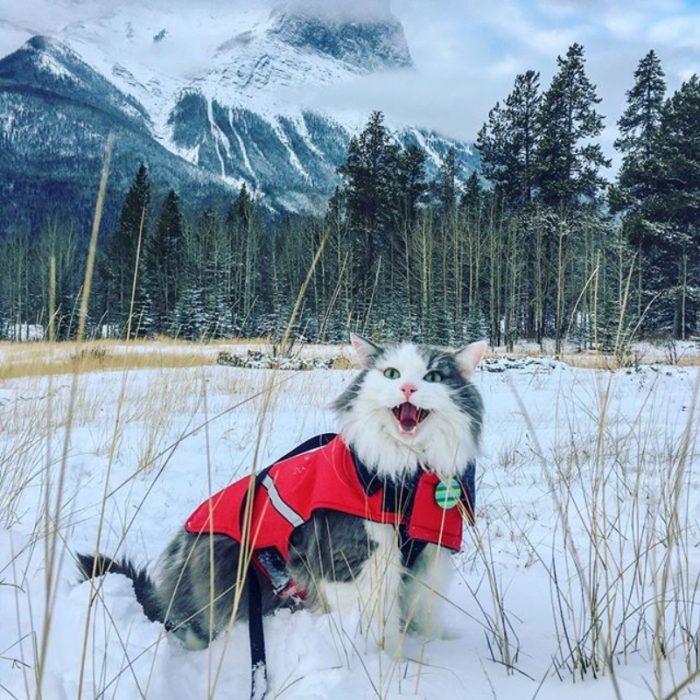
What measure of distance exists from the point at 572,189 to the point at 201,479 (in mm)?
24319

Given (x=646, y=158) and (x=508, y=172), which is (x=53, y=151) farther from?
(x=646, y=158)

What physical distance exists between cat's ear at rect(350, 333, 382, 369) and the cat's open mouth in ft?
1.34

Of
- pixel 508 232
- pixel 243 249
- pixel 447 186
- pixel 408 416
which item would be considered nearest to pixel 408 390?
pixel 408 416

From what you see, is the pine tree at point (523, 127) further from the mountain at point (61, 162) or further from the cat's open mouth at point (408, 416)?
the mountain at point (61, 162)

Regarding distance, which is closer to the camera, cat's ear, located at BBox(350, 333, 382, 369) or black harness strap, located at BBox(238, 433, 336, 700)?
black harness strap, located at BBox(238, 433, 336, 700)

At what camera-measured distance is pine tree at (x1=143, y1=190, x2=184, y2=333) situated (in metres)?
36.6

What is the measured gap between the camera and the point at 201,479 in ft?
12.5

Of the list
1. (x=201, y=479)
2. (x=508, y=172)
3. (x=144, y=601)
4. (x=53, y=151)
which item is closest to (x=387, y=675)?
(x=144, y=601)

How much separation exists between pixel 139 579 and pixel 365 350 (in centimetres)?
130

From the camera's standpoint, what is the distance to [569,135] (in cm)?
2344

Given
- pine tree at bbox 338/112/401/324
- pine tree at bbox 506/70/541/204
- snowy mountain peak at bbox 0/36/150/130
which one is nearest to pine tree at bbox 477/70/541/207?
pine tree at bbox 506/70/541/204

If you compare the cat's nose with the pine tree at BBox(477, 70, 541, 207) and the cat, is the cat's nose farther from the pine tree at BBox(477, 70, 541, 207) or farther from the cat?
the pine tree at BBox(477, 70, 541, 207)

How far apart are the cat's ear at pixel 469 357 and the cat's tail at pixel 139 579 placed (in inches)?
58.4

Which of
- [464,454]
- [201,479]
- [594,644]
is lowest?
[201,479]
